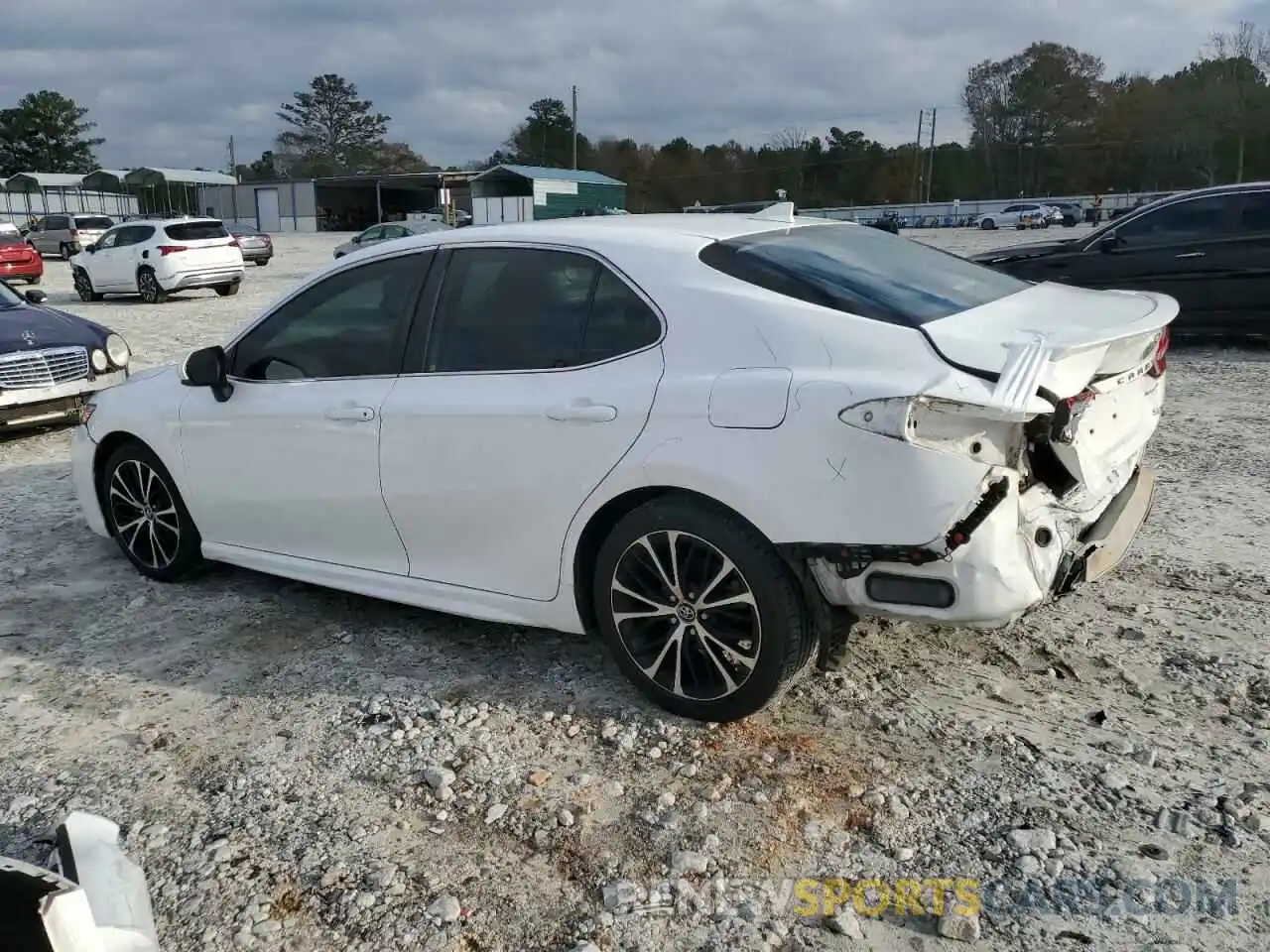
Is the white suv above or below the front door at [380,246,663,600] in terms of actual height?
above

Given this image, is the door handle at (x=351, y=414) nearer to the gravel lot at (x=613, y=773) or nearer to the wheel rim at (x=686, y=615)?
the gravel lot at (x=613, y=773)

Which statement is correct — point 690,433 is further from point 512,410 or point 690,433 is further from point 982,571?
point 982,571

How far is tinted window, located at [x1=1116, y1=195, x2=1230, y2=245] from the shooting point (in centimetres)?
1024

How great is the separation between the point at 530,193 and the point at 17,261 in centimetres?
3713

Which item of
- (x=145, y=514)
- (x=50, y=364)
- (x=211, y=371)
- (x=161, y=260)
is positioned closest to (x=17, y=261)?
(x=161, y=260)

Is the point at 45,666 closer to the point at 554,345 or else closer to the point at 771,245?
the point at 554,345

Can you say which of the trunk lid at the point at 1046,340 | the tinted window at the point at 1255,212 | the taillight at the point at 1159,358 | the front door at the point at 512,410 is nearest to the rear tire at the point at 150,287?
the tinted window at the point at 1255,212

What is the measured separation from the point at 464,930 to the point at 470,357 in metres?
2.02

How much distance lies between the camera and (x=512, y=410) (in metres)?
3.65

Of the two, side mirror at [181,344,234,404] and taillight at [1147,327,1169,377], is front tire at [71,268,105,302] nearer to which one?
side mirror at [181,344,234,404]

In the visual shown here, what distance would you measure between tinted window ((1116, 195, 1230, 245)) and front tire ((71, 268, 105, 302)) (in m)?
19.6

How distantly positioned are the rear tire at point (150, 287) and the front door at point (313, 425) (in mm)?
17921

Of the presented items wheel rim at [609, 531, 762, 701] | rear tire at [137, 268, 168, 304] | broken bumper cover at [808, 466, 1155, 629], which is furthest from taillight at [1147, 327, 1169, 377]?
rear tire at [137, 268, 168, 304]

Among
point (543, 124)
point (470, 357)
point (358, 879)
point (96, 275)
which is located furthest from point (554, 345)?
point (543, 124)
